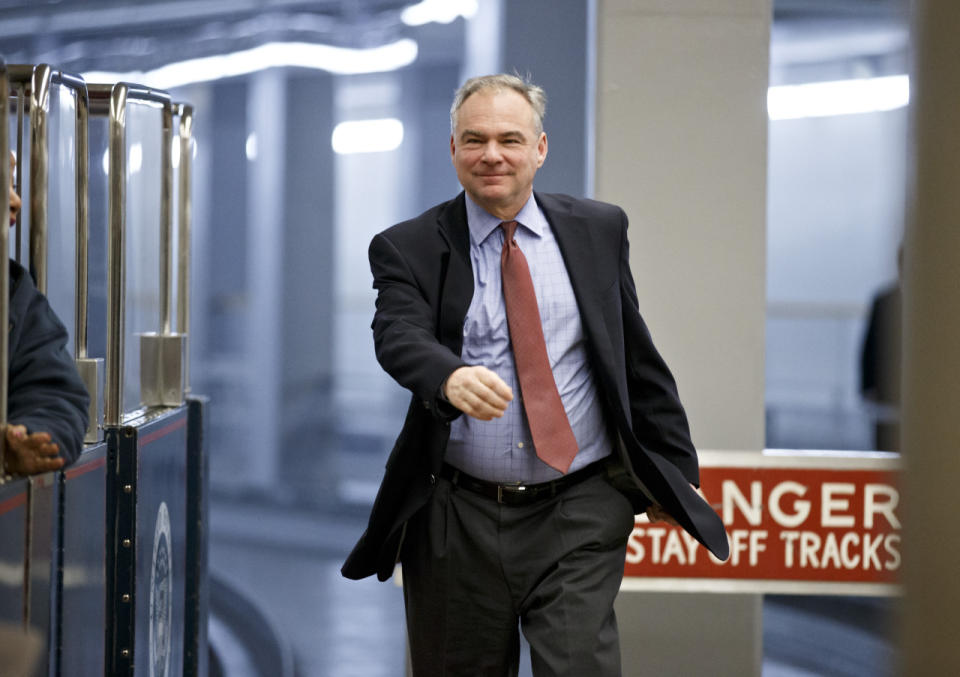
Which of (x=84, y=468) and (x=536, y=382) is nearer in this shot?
(x=536, y=382)

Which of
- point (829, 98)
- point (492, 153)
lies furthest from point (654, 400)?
point (829, 98)

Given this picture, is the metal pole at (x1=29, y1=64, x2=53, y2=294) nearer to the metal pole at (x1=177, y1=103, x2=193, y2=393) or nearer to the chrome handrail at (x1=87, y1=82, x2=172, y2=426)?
the chrome handrail at (x1=87, y1=82, x2=172, y2=426)

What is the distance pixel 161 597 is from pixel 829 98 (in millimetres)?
7603

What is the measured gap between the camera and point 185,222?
3.51m

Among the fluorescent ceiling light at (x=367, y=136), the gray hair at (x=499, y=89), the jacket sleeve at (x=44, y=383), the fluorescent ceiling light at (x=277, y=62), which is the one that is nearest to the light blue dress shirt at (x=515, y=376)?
the gray hair at (x=499, y=89)

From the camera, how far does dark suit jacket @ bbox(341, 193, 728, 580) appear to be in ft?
7.93

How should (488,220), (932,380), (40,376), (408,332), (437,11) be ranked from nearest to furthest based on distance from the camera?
(932,380)
(40,376)
(408,332)
(488,220)
(437,11)

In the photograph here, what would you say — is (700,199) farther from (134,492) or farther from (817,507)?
(134,492)

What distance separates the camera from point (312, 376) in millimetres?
7344

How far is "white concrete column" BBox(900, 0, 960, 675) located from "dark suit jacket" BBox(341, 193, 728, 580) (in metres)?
1.63

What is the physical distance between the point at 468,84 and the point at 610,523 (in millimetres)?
942

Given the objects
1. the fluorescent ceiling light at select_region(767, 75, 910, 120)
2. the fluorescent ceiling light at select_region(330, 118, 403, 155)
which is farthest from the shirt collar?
the fluorescent ceiling light at select_region(767, 75, 910, 120)

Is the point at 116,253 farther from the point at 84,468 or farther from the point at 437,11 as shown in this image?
the point at 437,11

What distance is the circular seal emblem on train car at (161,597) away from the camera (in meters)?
3.08
